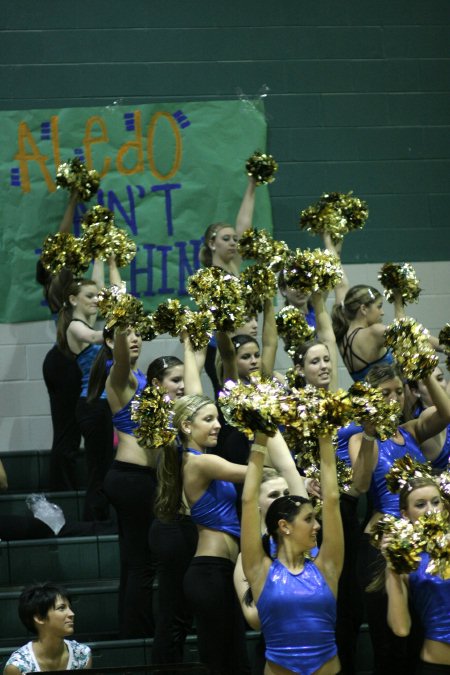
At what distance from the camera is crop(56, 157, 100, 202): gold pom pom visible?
688 centimetres

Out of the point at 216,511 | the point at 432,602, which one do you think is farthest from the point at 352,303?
the point at 432,602

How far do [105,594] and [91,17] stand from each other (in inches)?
157

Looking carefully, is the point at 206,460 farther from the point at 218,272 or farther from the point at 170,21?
the point at 170,21

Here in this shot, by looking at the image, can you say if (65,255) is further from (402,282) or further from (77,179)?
(402,282)

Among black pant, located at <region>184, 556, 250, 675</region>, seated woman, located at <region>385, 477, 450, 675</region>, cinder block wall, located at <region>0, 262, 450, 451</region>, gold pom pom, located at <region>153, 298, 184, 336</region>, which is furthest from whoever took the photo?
cinder block wall, located at <region>0, 262, 450, 451</region>

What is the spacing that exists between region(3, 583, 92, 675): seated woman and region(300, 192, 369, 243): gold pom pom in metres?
2.82

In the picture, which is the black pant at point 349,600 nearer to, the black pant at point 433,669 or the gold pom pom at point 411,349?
the gold pom pom at point 411,349

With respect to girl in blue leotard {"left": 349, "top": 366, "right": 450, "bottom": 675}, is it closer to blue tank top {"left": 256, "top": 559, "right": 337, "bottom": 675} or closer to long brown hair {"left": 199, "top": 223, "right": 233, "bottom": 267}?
blue tank top {"left": 256, "top": 559, "right": 337, "bottom": 675}

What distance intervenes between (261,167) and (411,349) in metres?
2.44

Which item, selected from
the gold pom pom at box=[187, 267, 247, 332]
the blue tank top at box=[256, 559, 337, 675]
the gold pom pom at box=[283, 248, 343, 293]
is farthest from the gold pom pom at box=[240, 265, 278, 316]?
the blue tank top at box=[256, 559, 337, 675]

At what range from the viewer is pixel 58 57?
758 centimetres

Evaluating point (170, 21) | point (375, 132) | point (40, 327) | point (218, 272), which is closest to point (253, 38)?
point (170, 21)

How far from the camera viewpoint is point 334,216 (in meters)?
6.65

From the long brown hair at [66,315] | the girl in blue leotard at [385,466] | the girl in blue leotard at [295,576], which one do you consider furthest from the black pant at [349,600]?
the long brown hair at [66,315]
